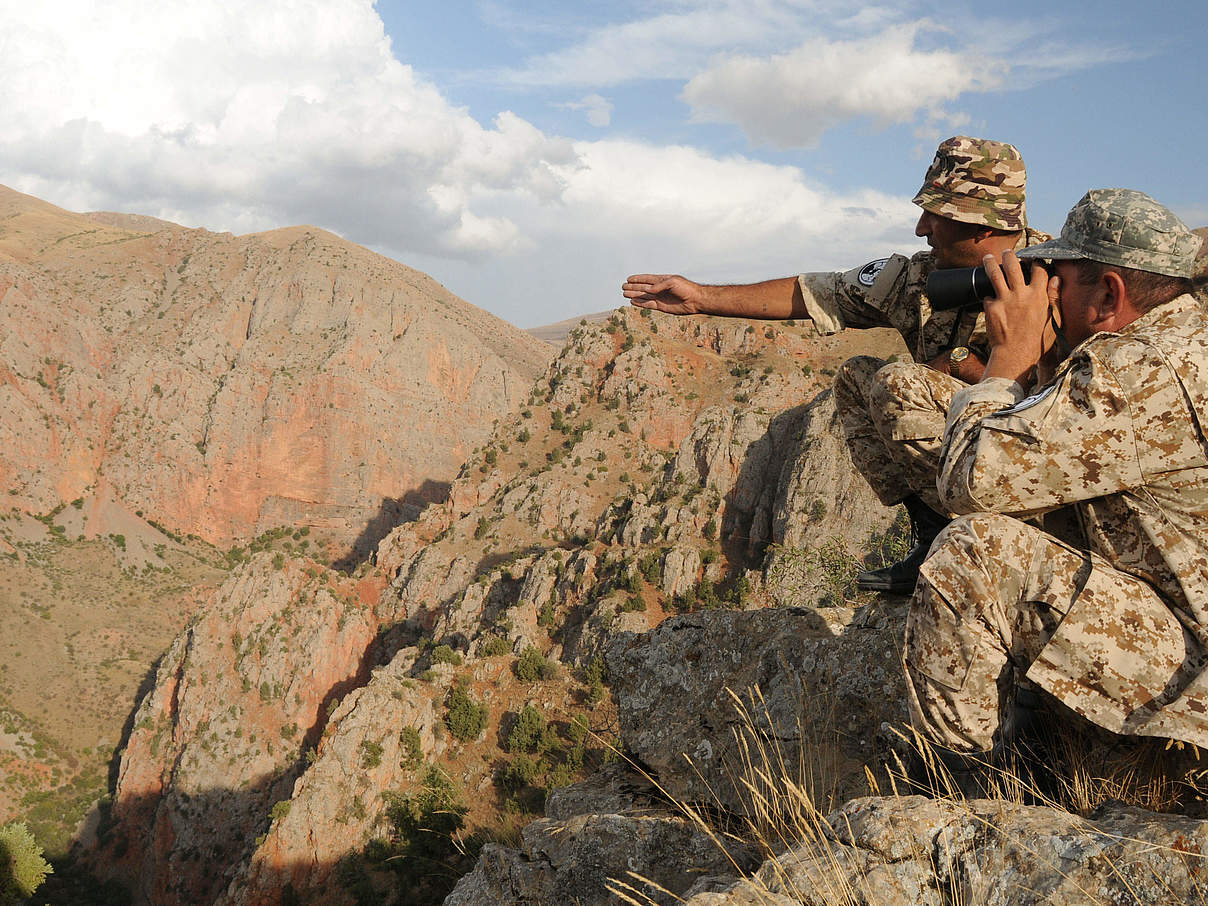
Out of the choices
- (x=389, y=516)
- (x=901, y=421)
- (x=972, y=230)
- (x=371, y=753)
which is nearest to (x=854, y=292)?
(x=972, y=230)

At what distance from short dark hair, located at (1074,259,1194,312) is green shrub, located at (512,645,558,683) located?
33.1 m

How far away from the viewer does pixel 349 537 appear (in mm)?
111312

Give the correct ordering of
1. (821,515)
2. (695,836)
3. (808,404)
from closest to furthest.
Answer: (695,836) → (821,515) → (808,404)

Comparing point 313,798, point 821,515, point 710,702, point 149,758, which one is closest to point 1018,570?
point 710,702

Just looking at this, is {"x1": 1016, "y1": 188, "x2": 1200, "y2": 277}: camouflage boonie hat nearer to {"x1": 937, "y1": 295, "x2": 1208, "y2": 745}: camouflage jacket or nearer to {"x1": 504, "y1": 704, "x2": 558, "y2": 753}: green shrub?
{"x1": 937, "y1": 295, "x2": 1208, "y2": 745}: camouflage jacket

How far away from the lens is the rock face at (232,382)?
106m

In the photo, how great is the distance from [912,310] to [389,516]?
380ft

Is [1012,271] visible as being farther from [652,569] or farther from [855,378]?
[652,569]

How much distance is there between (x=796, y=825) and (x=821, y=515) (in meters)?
45.5

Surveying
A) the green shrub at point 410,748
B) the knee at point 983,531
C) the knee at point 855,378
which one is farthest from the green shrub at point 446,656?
the knee at point 983,531

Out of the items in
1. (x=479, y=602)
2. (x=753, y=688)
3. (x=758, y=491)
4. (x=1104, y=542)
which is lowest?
(x=479, y=602)

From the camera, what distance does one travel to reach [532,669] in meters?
34.7

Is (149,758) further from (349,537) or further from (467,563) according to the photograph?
(349,537)

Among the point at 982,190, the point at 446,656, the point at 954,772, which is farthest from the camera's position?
the point at 446,656
